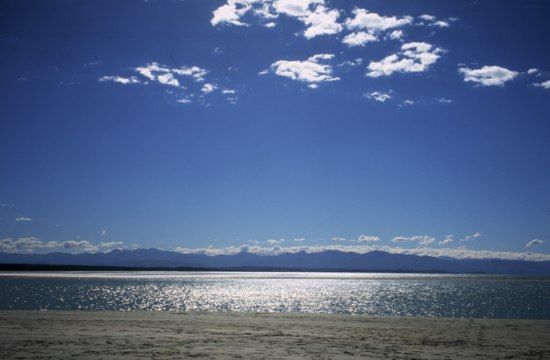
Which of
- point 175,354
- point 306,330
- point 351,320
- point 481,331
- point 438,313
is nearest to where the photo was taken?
point 175,354

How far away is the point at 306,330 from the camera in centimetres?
2667

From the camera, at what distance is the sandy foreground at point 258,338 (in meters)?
18.3

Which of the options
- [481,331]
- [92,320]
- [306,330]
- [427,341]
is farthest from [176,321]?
[481,331]

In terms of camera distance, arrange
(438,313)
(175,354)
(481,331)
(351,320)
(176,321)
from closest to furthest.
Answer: (175,354) < (481,331) < (176,321) < (351,320) < (438,313)

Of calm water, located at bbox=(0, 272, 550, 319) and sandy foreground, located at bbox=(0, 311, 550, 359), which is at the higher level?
sandy foreground, located at bbox=(0, 311, 550, 359)

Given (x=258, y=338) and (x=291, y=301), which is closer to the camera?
(x=258, y=338)

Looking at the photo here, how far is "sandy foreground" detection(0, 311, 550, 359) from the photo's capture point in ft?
59.9

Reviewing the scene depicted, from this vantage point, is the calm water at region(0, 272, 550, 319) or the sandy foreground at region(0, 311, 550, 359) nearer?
the sandy foreground at region(0, 311, 550, 359)

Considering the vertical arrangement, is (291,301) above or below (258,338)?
below

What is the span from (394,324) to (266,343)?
14.1 metres

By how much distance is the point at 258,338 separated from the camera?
2264cm

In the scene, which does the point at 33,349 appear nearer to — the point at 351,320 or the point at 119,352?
the point at 119,352

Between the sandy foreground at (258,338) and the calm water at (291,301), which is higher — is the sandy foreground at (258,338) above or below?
above

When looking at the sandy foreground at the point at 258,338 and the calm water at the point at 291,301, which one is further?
the calm water at the point at 291,301
